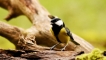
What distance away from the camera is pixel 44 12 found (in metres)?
2.55

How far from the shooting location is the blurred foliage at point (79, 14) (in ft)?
15.6

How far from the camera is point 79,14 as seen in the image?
16.5ft

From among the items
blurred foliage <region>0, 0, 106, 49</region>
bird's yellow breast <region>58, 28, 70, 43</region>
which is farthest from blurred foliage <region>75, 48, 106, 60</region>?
blurred foliage <region>0, 0, 106, 49</region>

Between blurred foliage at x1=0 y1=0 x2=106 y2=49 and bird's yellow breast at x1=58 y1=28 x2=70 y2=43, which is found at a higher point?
blurred foliage at x1=0 y1=0 x2=106 y2=49

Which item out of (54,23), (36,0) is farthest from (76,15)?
(54,23)

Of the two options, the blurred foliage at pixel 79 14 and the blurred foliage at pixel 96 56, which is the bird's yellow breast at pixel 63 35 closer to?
the blurred foliage at pixel 96 56

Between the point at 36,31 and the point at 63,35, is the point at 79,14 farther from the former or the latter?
the point at 63,35

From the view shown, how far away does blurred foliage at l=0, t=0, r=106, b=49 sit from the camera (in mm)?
4750

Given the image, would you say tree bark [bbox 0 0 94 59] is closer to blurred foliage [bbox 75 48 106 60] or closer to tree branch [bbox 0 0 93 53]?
tree branch [bbox 0 0 93 53]

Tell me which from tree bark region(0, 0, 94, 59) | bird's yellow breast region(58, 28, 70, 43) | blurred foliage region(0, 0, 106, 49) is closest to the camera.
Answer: bird's yellow breast region(58, 28, 70, 43)

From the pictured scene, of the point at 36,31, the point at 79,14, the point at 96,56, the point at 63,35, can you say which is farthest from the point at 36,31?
the point at 79,14

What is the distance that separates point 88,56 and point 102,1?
3.64 metres

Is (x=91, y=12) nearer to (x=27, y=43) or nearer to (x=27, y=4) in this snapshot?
(x=27, y=4)

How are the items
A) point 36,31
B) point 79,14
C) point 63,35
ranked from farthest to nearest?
point 79,14 → point 36,31 → point 63,35
